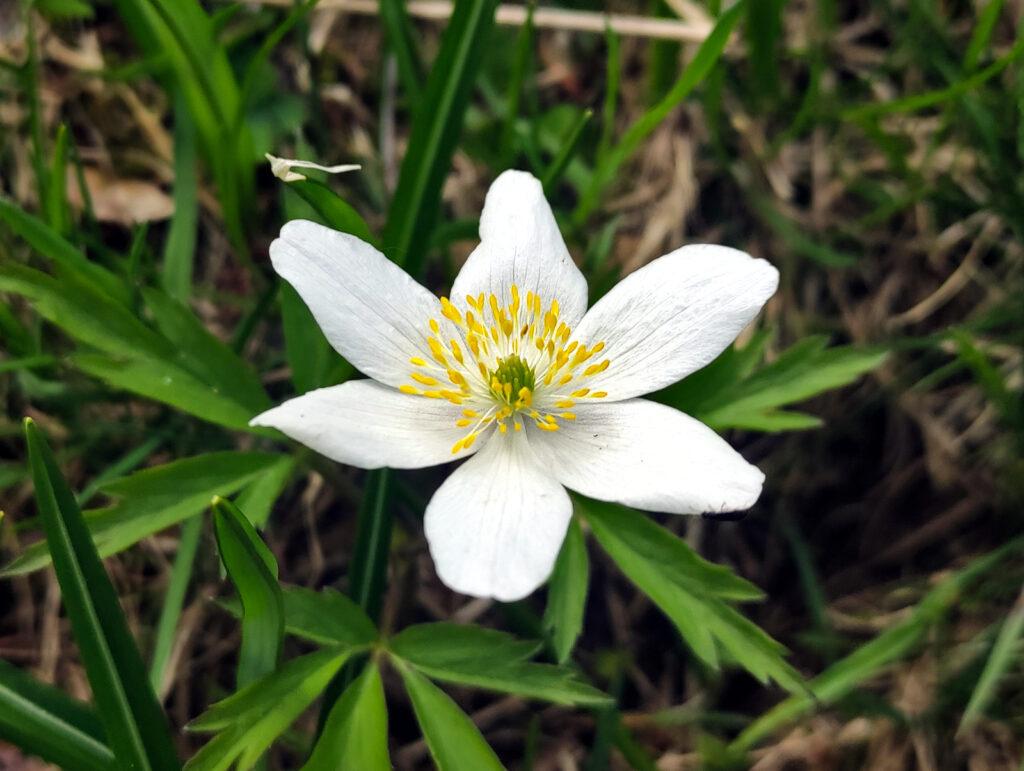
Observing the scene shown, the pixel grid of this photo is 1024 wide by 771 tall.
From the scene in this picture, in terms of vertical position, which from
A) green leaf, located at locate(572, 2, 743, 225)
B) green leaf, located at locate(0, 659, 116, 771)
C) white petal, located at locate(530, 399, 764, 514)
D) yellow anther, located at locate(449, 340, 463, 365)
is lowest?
green leaf, located at locate(0, 659, 116, 771)

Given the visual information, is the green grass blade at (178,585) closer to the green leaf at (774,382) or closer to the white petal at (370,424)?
the white petal at (370,424)

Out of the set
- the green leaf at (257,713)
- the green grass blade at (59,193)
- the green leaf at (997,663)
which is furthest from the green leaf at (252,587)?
the green leaf at (997,663)

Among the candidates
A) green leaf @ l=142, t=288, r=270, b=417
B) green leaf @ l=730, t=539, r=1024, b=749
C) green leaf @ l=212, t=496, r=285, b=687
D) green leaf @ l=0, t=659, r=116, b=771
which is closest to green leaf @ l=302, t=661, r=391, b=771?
green leaf @ l=212, t=496, r=285, b=687

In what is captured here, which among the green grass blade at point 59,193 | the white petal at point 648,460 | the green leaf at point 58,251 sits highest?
the green grass blade at point 59,193

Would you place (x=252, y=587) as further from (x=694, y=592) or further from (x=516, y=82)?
(x=516, y=82)

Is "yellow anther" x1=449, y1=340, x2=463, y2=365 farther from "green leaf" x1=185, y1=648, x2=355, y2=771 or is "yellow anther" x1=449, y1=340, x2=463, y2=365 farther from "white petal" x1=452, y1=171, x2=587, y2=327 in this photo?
"green leaf" x1=185, y1=648, x2=355, y2=771

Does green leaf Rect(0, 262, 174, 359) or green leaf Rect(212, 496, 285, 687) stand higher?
green leaf Rect(0, 262, 174, 359)
